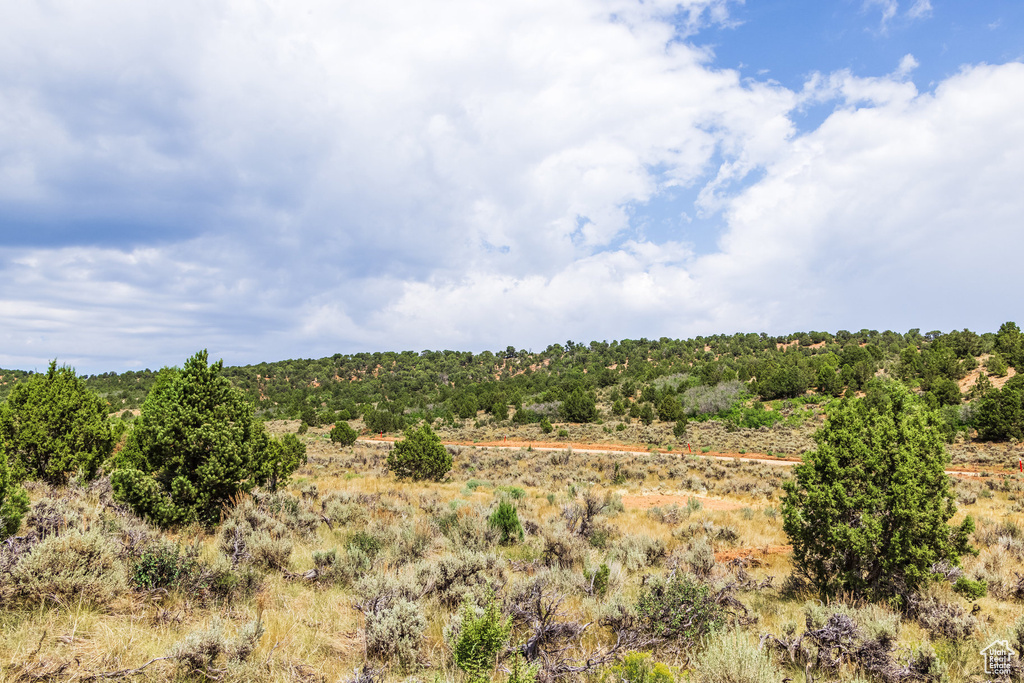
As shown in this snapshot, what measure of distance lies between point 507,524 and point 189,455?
6265mm

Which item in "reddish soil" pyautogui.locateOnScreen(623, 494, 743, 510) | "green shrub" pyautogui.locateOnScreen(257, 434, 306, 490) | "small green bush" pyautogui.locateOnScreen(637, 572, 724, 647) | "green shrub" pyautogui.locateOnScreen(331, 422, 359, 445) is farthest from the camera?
"green shrub" pyautogui.locateOnScreen(331, 422, 359, 445)

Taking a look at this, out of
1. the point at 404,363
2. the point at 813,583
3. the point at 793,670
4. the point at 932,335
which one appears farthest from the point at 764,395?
the point at 404,363

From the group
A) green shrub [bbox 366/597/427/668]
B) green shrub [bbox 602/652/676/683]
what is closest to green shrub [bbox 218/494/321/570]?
green shrub [bbox 366/597/427/668]

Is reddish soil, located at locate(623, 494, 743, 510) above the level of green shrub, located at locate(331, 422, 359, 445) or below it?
below

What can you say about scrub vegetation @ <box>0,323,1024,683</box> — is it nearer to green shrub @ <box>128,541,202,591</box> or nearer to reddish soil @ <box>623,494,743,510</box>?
green shrub @ <box>128,541,202,591</box>

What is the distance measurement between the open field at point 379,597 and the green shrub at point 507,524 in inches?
9.4

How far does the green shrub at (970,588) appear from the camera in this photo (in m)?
6.06

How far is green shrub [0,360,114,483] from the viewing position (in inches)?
384

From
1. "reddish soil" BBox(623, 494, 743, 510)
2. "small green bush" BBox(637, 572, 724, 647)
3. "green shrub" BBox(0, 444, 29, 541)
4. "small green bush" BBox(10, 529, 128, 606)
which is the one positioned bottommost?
"reddish soil" BBox(623, 494, 743, 510)

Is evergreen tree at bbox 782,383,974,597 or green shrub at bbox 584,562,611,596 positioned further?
green shrub at bbox 584,562,611,596

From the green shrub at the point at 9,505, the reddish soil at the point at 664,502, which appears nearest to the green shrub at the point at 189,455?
the green shrub at the point at 9,505

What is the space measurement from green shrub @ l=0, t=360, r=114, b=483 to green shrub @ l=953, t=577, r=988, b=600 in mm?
Answer: 16206

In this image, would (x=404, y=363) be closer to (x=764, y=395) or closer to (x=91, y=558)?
(x=764, y=395)

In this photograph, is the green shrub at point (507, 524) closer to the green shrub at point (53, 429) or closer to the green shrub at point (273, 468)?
the green shrub at point (273, 468)
